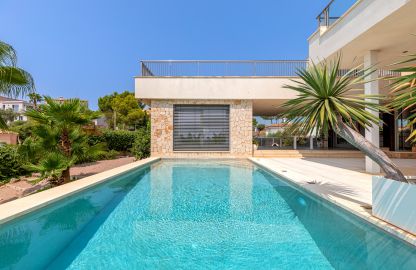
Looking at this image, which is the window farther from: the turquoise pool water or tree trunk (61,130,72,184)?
the turquoise pool water

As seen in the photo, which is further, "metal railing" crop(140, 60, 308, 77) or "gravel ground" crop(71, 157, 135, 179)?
"metal railing" crop(140, 60, 308, 77)

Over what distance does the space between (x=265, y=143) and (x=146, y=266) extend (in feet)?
61.5

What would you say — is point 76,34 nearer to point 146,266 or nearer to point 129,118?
point 129,118

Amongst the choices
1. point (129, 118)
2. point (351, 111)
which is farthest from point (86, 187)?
point (129, 118)

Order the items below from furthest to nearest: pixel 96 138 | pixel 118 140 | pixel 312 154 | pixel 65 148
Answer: pixel 118 140
pixel 96 138
pixel 312 154
pixel 65 148

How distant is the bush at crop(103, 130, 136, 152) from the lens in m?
18.8

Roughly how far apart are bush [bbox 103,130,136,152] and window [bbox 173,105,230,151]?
584cm

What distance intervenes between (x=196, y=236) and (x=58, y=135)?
5.93 metres

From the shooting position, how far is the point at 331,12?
9727mm

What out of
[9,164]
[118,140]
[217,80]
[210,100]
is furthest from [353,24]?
[118,140]

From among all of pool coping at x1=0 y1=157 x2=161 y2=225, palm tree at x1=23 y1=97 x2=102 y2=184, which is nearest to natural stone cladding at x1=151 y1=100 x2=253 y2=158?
palm tree at x1=23 y1=97 x2=102 y2=184

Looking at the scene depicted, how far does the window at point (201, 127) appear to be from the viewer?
16.4 metres

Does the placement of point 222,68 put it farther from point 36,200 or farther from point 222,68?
point 36,200

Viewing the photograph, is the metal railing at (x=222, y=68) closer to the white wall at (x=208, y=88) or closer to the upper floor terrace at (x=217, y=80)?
the upper floor terrace at (x=217, y=80)
